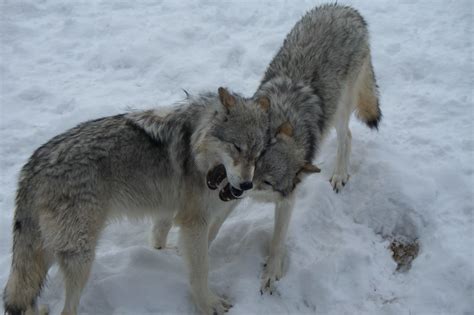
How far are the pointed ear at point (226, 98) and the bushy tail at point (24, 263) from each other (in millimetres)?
1557

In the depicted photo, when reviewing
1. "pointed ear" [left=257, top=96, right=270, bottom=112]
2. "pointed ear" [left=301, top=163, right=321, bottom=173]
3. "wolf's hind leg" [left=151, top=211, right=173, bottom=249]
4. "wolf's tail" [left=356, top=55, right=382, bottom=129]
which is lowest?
"wolf's hind leg" [left=151, top=211, right=173, bottom=249]

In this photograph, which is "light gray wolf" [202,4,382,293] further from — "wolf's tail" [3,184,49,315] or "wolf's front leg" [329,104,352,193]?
"wolf's tail" [3,184,49,315]

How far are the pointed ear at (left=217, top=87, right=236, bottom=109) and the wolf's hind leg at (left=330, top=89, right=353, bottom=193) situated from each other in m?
1.77

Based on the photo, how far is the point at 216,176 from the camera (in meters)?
3.58

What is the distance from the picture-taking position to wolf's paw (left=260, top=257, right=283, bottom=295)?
162 inches

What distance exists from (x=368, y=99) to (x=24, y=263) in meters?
3.74

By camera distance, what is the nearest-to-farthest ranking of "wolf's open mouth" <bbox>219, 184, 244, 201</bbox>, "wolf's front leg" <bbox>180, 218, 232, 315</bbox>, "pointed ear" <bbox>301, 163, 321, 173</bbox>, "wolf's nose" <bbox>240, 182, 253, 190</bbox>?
1. "wolf's nose" <bbox>240, 182, 253, 190</bbox>
2. "wolf's open mouth" <bbox>219, 184, 244, 201</bbox>
3. "pointed ear" <bbox>301, 163, 321, 173</bbox>
4. "wolf's front leg" <bbox>180, 218, 232, 315</bbox>

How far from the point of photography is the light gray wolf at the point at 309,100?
Result: 3.66m

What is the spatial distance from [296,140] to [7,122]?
366 centimetres

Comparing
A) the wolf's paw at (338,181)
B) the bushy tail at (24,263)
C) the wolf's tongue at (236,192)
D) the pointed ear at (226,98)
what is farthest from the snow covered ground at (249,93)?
the pointed ear at (226,98)

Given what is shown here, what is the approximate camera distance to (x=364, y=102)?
532cm

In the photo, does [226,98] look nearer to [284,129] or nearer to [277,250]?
[284,129]

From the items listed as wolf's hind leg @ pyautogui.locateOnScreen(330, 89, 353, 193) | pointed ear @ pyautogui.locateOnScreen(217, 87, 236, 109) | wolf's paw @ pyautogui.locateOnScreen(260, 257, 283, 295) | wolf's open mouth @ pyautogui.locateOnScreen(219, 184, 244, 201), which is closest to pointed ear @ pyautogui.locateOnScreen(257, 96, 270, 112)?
pointed ear @ pyautogui.locateOnScreen(217, 87, 236, 109)

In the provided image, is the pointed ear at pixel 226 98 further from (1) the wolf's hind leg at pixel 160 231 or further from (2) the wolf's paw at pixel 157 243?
(2) the wolf's paw at pixel 157 243
